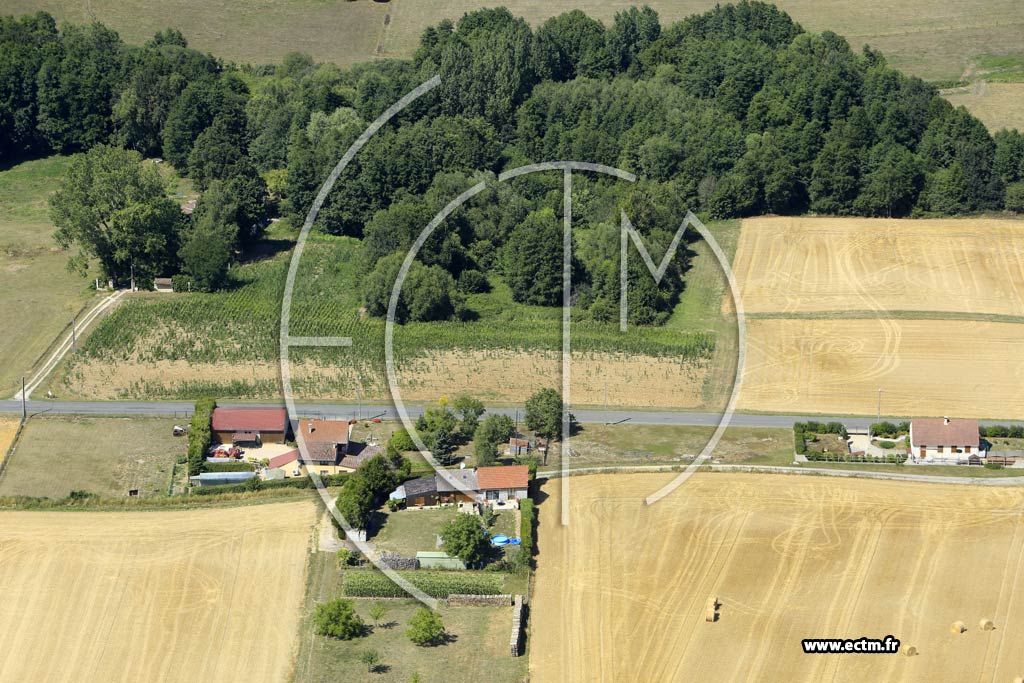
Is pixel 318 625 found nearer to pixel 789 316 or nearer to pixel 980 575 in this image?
pixel 980 575

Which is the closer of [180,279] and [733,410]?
[733,410]

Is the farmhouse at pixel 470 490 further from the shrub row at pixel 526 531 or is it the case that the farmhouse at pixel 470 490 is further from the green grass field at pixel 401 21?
the green grass field at pixel 401 21

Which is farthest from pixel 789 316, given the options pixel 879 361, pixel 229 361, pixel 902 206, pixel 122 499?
pixel 122 499

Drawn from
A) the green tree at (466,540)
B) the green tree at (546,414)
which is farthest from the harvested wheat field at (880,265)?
the green tree at (466,540)

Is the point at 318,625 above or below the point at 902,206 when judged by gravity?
below

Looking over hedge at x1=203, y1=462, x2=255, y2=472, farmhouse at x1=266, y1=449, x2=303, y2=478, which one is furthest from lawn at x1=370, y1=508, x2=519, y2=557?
hedge at x1=203, y1=462, x2=255, y2=472

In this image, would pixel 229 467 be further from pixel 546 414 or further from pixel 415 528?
pixel 546 414
